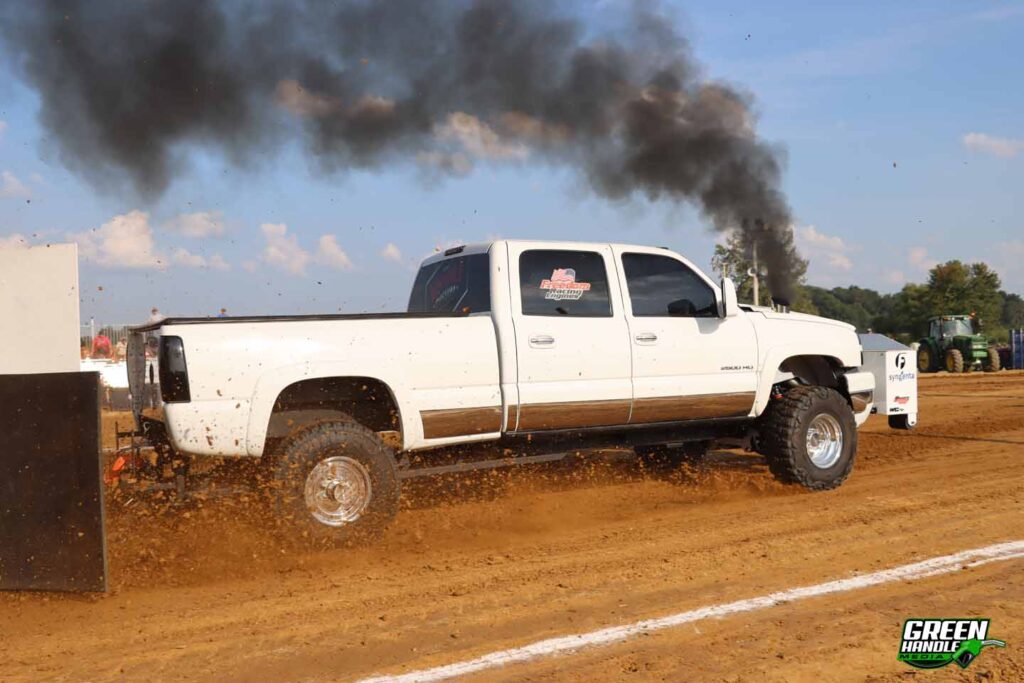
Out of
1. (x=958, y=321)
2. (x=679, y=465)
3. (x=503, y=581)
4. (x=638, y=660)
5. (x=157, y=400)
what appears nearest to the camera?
(x=638, y=660)

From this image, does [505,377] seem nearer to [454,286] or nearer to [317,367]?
[454,286]

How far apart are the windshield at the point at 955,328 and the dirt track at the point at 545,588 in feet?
86.7

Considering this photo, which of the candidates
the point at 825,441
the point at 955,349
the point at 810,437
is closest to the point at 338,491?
the point at 810,437

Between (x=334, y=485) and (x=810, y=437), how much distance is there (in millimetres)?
4053

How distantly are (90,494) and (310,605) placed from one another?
1.30m

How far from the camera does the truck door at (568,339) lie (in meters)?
6.16

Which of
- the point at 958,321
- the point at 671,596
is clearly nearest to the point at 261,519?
the point at 671,596

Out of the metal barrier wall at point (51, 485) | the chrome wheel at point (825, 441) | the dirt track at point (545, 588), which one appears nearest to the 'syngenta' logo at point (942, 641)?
the dirt track at point (545, 588)

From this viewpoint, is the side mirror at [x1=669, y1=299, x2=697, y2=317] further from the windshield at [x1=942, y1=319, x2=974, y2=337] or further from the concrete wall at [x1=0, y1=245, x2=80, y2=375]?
the windshield at [x1=942, y1=319, x2=974, y2=337]

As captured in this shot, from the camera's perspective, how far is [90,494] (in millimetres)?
4625

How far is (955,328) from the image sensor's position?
31.4m

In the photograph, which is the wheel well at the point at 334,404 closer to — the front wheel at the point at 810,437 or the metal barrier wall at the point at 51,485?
the metal barrier wall at the point at 51,485

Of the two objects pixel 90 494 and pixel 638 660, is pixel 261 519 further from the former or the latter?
pixel 638 660

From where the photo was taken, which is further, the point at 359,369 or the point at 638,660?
the point at 359,369
